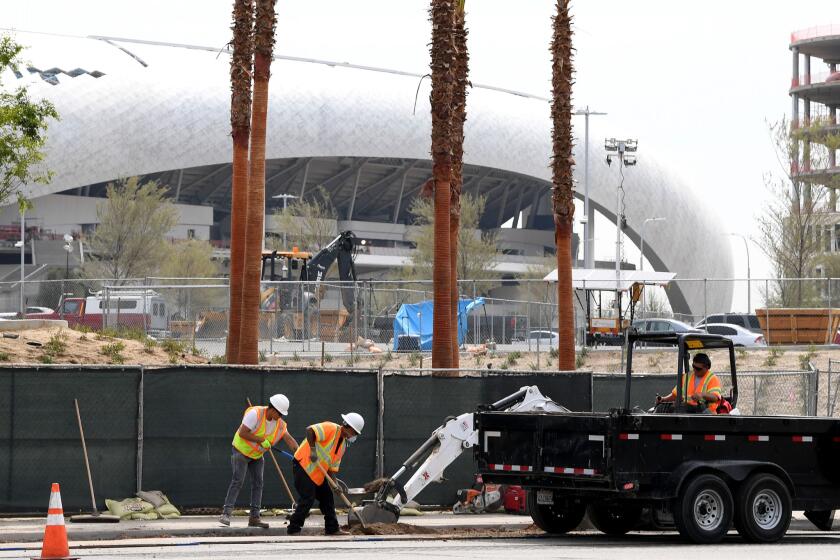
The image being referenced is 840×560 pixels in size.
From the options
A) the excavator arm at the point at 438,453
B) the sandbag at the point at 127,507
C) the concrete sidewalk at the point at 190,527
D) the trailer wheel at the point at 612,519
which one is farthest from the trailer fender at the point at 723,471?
the sandbag at the point at 127,507

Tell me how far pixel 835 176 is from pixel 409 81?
52.1 metres

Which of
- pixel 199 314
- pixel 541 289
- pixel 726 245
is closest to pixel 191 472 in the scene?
pixel 199 314

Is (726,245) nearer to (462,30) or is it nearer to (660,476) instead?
(462,30)

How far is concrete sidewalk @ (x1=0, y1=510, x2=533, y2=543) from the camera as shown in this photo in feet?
48.5

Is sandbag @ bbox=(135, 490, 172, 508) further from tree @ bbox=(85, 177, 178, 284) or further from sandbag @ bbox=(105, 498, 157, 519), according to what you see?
tree @ bbox=(85, 177, 178, 284)

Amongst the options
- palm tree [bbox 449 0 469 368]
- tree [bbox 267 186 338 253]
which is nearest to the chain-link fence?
palm tree [bbox 449 0 469 368]

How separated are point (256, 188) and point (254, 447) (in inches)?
397

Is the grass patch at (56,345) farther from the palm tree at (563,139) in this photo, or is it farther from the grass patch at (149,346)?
the palm tree at (563,139)

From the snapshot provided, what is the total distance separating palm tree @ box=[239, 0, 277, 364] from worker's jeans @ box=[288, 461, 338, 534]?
29.8 feet

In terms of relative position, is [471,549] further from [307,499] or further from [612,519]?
[612,519]

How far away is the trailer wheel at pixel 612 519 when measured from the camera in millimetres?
15336

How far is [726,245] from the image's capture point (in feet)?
407

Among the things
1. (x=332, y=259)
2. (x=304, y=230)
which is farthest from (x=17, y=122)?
(x=304, y=230)

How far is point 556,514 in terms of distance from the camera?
50.6 ft
